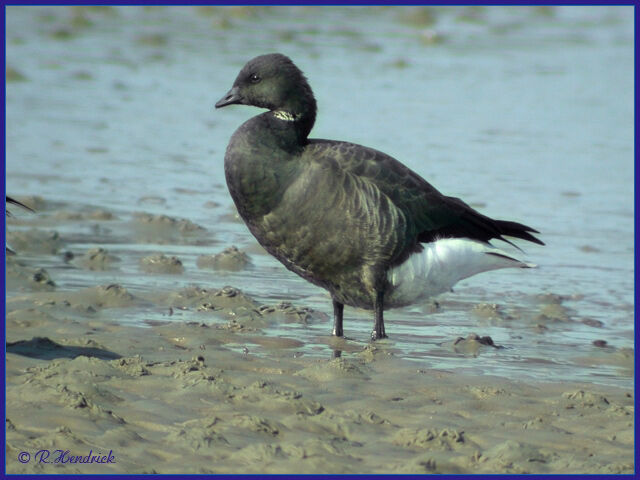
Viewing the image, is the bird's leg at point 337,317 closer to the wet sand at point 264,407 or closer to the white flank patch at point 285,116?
the wet sand at point 264,407

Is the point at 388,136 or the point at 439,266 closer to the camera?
the point at 439,266

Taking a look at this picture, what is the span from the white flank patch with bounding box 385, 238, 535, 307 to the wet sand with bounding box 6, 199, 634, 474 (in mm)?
414

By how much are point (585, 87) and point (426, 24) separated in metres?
5.82

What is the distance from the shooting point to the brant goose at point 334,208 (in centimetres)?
825

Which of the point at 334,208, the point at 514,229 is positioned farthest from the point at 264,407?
the point at 514,229

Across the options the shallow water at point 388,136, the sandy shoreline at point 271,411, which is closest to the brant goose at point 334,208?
the shallow water at point 388,136

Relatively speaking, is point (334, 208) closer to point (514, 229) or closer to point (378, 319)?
point (378, 319)

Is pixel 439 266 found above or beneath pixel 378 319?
above

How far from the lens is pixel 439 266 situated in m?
8.71

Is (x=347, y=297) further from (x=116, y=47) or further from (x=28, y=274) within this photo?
(x=116, y=47)

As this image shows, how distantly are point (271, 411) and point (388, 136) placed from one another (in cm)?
990

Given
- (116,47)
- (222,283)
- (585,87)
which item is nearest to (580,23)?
(585,87)

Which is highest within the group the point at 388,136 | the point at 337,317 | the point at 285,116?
the point at 285,116

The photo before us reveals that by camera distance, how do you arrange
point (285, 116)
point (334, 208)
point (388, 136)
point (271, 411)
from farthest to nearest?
point (388, 136), point (285, 116), point (334, 208), point (271, 411)
